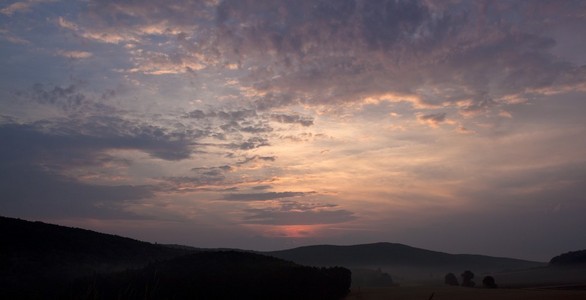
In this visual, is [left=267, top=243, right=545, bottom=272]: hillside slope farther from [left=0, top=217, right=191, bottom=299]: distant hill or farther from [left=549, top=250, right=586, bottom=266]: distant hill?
[left=0, top=217, right=191, bottom=299]: distant hill

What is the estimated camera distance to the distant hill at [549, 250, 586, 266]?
75750mm

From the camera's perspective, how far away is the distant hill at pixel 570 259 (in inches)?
2982

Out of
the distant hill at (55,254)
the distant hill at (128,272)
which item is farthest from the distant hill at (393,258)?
the distant hill at (128,272)

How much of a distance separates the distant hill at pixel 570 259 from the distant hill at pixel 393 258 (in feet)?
80.2

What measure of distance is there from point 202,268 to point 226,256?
398 cm

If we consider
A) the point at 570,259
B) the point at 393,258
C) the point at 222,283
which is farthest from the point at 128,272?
the point at 393,258

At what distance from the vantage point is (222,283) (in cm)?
1969

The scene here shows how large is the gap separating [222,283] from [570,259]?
242ft

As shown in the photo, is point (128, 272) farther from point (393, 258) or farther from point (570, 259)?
point (393, 258)

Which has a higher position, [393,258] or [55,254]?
[393,258]

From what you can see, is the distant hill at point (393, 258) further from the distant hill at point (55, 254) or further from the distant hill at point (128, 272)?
the distant hill at point (128, 272)

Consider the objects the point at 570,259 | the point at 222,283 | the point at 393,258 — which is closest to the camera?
the point at 222,283

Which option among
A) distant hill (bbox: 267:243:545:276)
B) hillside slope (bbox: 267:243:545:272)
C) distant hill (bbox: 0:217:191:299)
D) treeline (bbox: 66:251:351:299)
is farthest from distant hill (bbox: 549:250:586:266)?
treeline (bbox: 66:251:351:299)

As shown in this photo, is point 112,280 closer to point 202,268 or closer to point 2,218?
point 202,268
